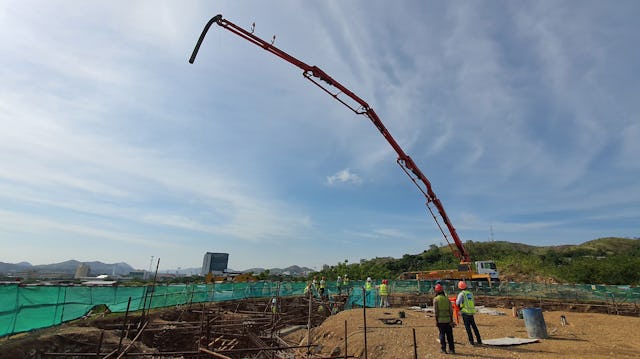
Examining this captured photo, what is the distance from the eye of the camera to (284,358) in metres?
13.9

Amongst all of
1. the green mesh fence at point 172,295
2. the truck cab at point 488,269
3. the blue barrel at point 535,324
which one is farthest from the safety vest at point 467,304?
the truck cab at point 488,269

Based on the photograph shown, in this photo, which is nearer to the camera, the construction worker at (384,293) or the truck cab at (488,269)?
the construction worker at (384,293)

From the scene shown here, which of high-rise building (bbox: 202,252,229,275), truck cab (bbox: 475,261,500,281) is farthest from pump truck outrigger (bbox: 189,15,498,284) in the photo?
high-rise building (bbox: 202,252,229,275)

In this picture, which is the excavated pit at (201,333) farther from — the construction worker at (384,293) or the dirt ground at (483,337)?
the construction worker at (384,293)

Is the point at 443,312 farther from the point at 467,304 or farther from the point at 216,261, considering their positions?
the point at 216,261

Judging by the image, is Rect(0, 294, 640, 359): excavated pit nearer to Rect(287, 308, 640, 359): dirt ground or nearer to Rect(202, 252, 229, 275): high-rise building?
Rect(287, 308, 640, 359): dirt ground

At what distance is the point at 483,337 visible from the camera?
10453mm

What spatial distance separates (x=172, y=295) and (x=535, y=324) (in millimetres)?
19813

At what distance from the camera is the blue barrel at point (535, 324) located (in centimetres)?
982

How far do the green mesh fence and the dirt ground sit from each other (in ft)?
5.46

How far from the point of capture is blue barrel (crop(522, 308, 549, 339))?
9.82 metres

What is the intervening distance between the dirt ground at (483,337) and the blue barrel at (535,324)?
266mm

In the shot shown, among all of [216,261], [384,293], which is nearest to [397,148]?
[384,293]

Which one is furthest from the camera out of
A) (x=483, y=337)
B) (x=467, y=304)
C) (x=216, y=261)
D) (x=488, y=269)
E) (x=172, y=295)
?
(x=216, y=261)
